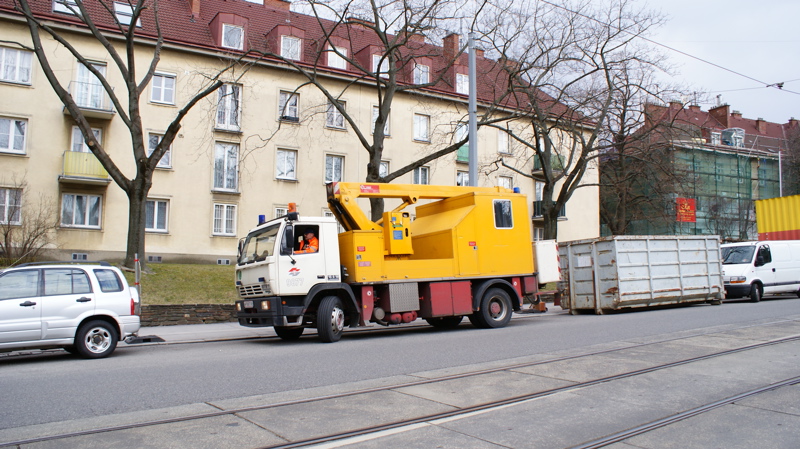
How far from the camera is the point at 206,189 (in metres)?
30.2

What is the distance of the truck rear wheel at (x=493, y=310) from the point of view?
14.7 m

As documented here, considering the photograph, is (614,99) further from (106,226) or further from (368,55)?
(106,226)

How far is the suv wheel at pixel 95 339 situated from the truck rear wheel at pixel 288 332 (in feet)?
11.7

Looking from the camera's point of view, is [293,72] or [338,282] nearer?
[338,282]

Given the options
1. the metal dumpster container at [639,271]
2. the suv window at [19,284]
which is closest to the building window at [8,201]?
the suv window at [19,284]

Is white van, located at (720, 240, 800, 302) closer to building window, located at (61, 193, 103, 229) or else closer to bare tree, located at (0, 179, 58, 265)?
bare tree, located at (0, 179, 58, 265)

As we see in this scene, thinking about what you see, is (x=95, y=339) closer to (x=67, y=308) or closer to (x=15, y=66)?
(x=67, y=308)

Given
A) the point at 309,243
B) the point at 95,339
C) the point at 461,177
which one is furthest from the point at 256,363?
the point at 461,177

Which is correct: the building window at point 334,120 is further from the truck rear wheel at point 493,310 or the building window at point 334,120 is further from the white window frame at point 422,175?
the truck rear wheel at point 493,310

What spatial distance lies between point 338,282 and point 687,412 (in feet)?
26.1

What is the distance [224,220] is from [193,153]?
138 inches

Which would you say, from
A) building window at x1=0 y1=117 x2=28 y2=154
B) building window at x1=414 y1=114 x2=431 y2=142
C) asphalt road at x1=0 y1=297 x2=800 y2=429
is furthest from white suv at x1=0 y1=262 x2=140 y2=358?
building window at x1=414 y1=114 x2=431 y2=142

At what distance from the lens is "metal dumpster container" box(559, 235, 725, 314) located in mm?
17562

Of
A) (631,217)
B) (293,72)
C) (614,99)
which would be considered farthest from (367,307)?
(631,217)
